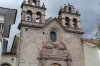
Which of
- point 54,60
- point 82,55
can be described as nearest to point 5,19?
point 54,60

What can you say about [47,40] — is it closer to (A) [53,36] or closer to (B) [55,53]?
(A) [53,36]

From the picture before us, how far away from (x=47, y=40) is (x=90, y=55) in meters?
5.50

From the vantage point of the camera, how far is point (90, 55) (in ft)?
67.3

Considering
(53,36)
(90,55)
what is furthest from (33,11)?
(90,55)

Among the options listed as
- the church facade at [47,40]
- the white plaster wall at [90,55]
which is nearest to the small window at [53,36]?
the church facade at [47,40]

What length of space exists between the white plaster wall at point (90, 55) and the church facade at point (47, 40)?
1.69 feet

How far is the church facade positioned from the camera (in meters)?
19.1

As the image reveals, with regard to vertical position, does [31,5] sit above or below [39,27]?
above

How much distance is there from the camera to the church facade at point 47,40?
19.1 m

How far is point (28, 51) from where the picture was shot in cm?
1903

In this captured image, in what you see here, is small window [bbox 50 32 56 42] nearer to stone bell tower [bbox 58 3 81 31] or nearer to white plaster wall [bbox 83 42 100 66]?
Result: stone bell tower [bbox 58 3 81 31]

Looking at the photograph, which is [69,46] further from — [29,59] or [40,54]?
[29,59]

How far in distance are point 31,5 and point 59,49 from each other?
21.0 ft

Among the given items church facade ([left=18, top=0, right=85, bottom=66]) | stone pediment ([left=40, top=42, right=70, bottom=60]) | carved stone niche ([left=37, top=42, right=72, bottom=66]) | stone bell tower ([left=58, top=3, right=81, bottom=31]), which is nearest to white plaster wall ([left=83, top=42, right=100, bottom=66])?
church facade ([left=18, top=0, right=85, bottom=66])
